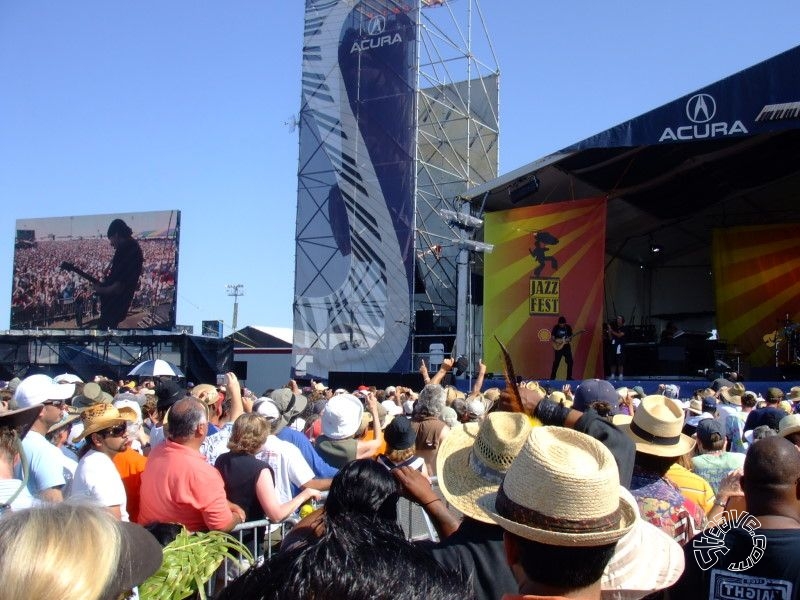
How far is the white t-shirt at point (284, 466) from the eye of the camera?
152 inches

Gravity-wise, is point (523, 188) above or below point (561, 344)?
above

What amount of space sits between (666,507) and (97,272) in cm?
2968

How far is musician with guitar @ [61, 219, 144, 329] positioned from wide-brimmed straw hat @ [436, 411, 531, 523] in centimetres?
2779

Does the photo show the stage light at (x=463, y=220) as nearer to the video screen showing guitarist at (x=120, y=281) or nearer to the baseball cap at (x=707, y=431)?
the baseball cap at (x=707, y=431)

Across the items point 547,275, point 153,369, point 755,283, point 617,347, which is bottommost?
point 153,369

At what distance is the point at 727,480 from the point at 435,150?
20.6 metres

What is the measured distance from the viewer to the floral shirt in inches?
104

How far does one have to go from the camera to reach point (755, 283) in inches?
787

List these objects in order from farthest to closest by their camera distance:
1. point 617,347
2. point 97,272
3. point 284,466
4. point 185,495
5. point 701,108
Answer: point 97,272, point 617,347, point 701,108, point 284,466, point 185,495

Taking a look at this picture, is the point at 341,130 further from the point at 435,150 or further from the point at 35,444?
the point at 35,444

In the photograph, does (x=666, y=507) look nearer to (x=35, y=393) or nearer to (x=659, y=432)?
(x=659, y=432)

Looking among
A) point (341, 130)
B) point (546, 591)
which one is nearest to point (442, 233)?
point (341, 130)

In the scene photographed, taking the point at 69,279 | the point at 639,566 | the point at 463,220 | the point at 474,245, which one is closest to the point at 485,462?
the point at 639,566

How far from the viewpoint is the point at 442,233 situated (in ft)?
74.2
